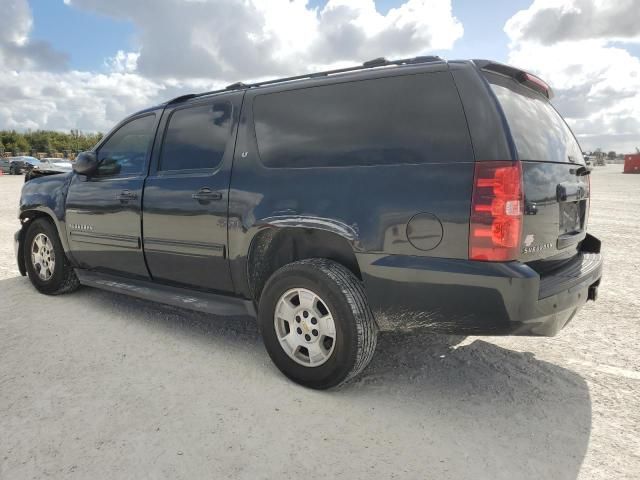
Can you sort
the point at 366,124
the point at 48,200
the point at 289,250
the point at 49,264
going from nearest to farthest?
the point at 366,124 < the point at 289,250 < the point at 48,200 < the point at 49,264

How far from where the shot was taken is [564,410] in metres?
2.71

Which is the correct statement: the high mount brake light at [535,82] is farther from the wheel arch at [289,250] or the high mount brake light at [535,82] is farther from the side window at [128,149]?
the side window at [128,149]

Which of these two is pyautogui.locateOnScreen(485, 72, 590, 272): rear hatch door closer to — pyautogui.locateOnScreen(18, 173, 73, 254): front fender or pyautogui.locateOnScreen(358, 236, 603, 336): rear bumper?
pyautogui.locateOnScreen(358, 236, 603, 336): rear bumper

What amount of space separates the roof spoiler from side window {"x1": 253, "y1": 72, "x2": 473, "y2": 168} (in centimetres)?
26

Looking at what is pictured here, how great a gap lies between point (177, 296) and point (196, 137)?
3.94 feet

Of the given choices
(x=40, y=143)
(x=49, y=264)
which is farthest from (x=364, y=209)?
(x=40, y=143)

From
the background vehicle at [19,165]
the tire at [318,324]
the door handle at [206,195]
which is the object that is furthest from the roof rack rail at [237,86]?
the background vehicle at [19,165]

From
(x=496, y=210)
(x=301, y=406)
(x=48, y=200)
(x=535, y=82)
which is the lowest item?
(x=301, y=406)

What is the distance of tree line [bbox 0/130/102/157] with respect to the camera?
83.2m

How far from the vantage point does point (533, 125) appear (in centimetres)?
278

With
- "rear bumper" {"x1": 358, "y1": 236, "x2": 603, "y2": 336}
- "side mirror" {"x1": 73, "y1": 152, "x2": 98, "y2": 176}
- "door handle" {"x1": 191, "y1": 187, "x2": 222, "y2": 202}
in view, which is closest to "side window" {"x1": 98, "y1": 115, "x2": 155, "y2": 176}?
"side mirror" {"x1": 73, "y1": 152, "x2": 98, "y2": 176}

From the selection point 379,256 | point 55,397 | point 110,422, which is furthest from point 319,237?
point 55,397

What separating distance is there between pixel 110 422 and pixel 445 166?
2199mm

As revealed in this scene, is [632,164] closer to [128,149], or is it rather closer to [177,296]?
[128,149]
